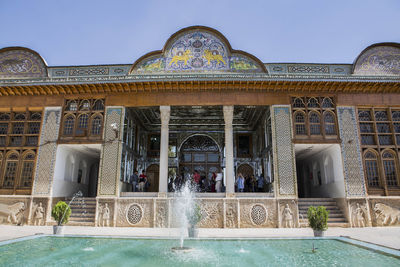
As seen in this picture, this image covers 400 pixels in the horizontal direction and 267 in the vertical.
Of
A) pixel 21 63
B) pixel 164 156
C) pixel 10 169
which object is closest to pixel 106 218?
pixel 164 156

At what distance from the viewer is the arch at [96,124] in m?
11.7

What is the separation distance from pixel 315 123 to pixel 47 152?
450 inches

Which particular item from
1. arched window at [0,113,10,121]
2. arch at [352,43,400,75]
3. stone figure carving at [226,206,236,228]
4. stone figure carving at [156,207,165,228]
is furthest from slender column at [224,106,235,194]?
arched window at [0,113,10,121]

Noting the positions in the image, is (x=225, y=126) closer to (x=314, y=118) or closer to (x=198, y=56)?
(x=198, y=56)

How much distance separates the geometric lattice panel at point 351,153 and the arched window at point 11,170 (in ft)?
45.1

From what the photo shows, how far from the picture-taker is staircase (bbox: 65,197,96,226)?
10.6 meters

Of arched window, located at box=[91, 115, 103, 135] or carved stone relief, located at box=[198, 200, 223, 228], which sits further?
arched window, located at box=[91, 115, 103, 135]

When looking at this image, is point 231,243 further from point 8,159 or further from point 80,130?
point 8,159

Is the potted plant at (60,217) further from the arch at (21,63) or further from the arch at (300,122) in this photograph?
the arch at (300,122)

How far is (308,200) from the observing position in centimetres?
1140

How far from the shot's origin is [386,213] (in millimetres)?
10578

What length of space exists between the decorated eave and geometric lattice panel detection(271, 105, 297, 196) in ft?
3.76

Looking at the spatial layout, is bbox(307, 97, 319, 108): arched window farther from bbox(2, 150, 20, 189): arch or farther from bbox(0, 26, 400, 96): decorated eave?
bbox(2, 150, 20, 189): arch

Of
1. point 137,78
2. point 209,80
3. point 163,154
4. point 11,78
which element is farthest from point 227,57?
point 11,78
